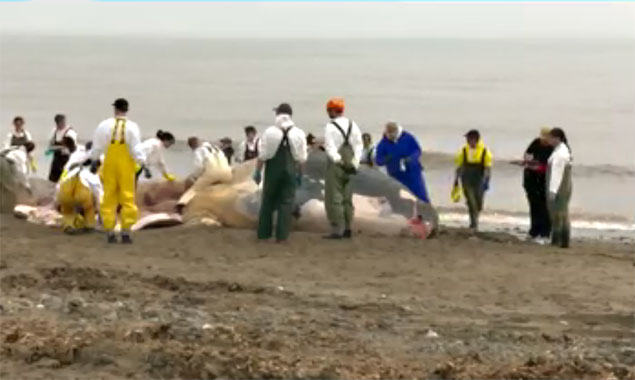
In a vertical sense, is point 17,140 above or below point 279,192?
above

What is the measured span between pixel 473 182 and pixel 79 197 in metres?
5.39

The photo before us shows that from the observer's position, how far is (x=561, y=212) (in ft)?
49.0

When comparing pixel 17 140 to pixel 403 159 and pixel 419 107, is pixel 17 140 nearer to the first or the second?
pixel 403 159

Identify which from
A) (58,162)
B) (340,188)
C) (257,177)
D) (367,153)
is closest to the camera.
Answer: (340,188)

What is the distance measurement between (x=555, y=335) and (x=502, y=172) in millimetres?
24751

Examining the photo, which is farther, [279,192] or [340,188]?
[340,188]

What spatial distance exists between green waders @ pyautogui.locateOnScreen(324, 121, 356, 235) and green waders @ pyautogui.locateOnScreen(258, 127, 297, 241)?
1.42 ft

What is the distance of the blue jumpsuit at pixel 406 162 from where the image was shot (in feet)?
53.4

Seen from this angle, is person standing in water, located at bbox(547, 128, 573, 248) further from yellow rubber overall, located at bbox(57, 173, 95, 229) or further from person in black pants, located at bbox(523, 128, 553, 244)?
yellow rubber overall, located at bbox(57, 173, 95, 229)

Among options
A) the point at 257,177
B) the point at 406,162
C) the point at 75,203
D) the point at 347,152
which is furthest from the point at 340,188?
the point at 75,203

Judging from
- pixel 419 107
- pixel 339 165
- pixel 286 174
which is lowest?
pixel 286 174

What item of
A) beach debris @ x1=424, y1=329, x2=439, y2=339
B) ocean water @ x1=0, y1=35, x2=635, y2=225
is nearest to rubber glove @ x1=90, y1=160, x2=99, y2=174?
beach debris @ x1=424, y1=329, x2=439, y2=339

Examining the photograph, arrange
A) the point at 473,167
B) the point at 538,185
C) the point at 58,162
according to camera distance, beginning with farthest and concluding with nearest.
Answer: the point at 58,162, the point at 473,167, the point at 538,185

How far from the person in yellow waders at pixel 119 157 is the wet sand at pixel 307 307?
0.52 meters
